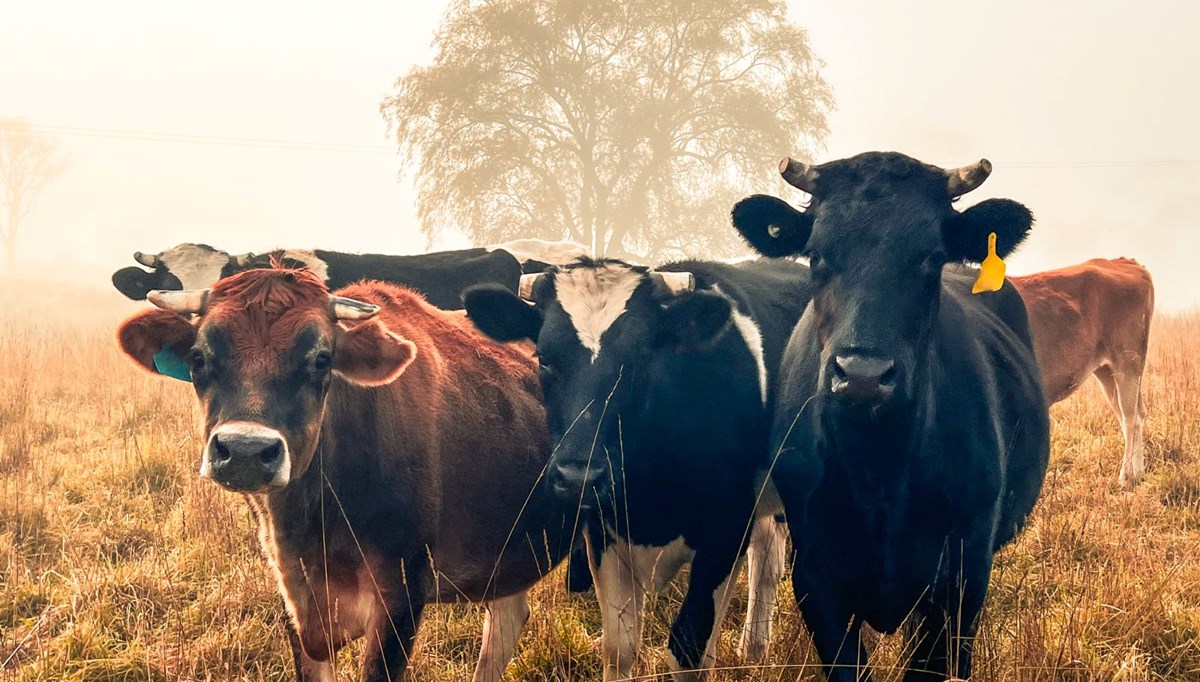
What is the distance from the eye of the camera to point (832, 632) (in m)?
3.44

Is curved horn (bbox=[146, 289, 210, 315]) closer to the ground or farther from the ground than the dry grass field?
farther from the ground

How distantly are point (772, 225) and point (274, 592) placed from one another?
3.29 metres

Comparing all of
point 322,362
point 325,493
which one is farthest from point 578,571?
point 322,362

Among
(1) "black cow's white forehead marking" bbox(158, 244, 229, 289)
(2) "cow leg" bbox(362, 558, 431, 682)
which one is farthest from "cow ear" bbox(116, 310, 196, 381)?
(1) "black cow's white forehead marking" bbox(158, 244, 229, 289)

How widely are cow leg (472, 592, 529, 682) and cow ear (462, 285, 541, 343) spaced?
48.4 inches

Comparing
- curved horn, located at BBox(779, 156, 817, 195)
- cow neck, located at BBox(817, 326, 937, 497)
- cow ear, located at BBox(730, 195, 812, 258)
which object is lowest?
cow neck, located at BBox(817, 326, 937, 497)

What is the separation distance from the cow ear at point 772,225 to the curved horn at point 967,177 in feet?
1.73

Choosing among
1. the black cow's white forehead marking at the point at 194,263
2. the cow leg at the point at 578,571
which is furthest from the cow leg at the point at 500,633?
the black cow's white forehead marking at the point at 194,263

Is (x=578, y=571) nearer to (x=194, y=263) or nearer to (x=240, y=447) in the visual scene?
(x=240, y=447)

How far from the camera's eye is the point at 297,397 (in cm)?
336

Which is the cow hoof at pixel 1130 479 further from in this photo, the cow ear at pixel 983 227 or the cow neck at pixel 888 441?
the cow neck at pixel 888 441

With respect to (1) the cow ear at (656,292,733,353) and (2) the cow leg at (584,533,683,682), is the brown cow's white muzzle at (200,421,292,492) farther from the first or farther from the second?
(1) the cow ear at (656,292,733,353)

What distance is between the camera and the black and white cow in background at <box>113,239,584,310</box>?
26.8ft

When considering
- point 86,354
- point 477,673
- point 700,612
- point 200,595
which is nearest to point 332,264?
point 200,595
